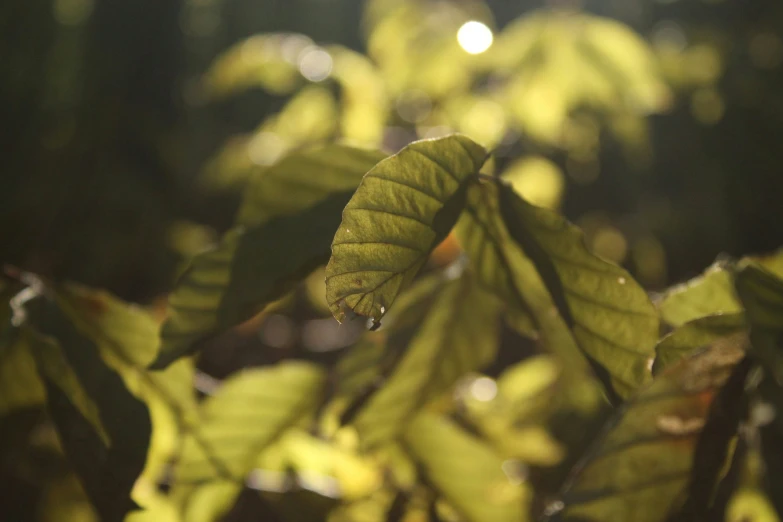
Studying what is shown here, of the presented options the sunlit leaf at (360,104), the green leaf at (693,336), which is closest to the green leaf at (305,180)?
the green leaf at (693,336)

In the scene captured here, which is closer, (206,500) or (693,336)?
(693,336)

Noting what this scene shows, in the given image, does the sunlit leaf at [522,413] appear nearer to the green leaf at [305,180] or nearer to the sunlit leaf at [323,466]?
the sunlit leaf at [323,466]

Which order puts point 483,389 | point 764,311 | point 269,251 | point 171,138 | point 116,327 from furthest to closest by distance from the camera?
1. point 171,138
2. point 483,389
3. point 116,327
4. point 269,251
5. point 764,311

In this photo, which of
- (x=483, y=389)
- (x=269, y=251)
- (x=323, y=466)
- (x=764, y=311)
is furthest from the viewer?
(x=483, y=389)

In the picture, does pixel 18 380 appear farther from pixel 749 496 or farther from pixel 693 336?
pixel 749 496

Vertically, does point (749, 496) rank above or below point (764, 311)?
below

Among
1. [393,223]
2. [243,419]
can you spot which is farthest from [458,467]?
[393,223]
